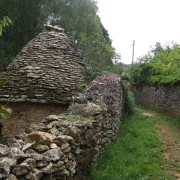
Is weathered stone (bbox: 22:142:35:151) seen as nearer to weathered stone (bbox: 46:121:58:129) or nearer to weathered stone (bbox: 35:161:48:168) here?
weathered stone (bbox: 35:161:48:168)

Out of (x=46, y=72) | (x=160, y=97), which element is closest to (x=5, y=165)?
(x=46, y=72)

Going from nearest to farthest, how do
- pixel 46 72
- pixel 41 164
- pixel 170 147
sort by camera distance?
pixel 41 164, pixel 170 147, pixel 46 72

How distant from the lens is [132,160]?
588 cm

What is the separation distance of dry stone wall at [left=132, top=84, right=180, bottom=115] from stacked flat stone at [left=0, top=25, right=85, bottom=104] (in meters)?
7.22

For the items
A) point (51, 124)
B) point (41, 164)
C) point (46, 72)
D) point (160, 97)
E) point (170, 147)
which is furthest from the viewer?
point (160, 97)

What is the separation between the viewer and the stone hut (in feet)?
22.4

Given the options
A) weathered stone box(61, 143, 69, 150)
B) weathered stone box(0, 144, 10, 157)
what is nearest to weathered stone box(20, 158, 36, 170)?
weathered stone box(0, 144, 10, 157)

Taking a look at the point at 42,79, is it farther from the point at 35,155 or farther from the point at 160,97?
the point at 160,97

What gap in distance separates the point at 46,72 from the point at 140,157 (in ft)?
13.7

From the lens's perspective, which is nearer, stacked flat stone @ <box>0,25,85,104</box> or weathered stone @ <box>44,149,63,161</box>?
weathered stone @ <box>44,149,63,161</box>

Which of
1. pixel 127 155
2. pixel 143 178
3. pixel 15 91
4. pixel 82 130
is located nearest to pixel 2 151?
pixel 82 130

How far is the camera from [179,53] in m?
13.0

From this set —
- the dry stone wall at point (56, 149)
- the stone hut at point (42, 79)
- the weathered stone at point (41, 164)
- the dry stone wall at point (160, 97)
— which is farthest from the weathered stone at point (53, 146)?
the dry stone wall at point (160, 97)

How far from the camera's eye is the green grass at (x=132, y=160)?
4.98 metres
